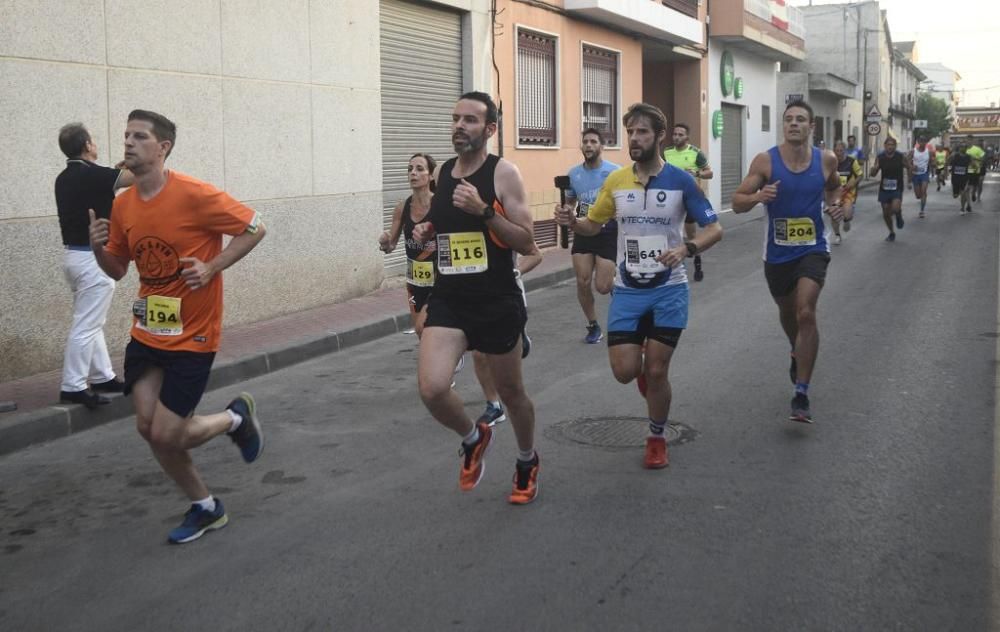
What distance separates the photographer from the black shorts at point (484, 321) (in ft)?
16.4

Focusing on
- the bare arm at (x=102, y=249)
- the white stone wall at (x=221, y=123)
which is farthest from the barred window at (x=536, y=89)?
the bare arm at (x=102, y=249)

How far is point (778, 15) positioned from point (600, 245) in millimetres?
25074

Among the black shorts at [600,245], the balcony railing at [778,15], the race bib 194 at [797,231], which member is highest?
the balcony railing at [778,15]

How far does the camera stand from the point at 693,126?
1075 inches

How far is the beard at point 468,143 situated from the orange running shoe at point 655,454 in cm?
180

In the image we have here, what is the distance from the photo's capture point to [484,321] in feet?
16.4

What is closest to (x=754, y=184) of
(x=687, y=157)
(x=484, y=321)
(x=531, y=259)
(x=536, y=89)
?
(x=531, y=259)

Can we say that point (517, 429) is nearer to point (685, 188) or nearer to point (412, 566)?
point (412, 566)

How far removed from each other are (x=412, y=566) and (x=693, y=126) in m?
24.2

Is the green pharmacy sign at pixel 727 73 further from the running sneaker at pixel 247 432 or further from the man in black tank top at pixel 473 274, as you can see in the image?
the running sneaker at pixel 247 432

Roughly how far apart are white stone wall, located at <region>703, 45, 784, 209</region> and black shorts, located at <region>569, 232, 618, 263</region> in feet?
57.2

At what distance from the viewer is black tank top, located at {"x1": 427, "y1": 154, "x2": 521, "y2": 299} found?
4.98m

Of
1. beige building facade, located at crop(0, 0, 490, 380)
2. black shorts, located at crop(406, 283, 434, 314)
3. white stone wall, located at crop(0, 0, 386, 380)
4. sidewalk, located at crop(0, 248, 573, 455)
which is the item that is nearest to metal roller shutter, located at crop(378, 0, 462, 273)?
beige building facade, located at crop(0, 0, 490, 380)

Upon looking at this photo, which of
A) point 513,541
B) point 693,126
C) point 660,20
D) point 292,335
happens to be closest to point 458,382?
point 292,335
